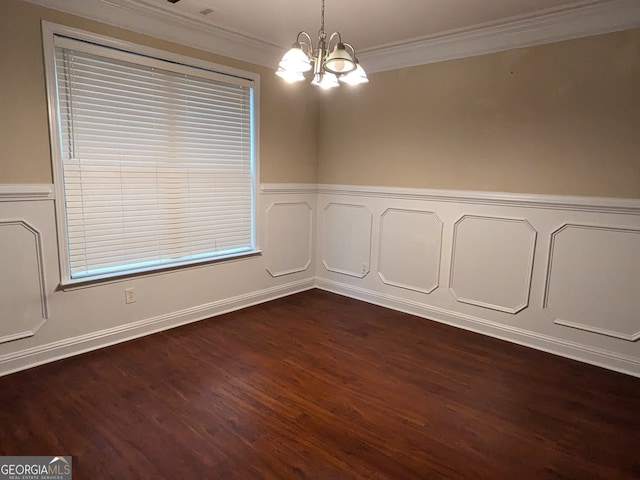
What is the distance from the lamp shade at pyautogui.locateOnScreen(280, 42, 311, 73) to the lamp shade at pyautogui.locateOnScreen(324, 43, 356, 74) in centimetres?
13

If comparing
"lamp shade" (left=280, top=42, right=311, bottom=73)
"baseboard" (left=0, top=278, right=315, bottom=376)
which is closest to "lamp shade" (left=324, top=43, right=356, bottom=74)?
"lamp shade" (left=280, top=42, right=311, bottom=73)

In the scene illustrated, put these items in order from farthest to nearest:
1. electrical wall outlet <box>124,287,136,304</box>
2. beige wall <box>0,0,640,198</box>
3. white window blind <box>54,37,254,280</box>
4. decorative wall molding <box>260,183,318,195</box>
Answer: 1. decorative wall molding <box>260,183,318,195</box>
2. electrical wall outlet <box>124,287,136,304</box>
3. white window blind <box>54,37,254,280</box>
4. beige wall <box>0,0,640,198</box>

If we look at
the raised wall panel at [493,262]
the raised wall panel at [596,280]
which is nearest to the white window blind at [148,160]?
the raised wall panel at [493,262]

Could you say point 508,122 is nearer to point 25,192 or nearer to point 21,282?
point 25,192

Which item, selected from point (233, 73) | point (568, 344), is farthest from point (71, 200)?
point (568, 344)

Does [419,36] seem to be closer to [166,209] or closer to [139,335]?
[166,209]

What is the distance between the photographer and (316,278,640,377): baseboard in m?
2.88

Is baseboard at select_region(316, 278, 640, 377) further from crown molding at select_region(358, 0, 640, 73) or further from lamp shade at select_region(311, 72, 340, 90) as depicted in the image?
lamp shade at select_region(311, 72, 340, 90)

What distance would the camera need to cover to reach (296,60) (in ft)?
6.82

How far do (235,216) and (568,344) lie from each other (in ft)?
9.77

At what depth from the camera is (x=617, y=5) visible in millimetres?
2639

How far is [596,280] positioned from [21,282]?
155 inches

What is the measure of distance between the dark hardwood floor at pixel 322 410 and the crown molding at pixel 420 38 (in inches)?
92.5

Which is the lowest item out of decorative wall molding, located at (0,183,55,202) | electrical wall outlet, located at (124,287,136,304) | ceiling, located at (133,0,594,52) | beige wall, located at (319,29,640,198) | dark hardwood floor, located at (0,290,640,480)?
dark hardwood floor, located at (0,290,640,480)
